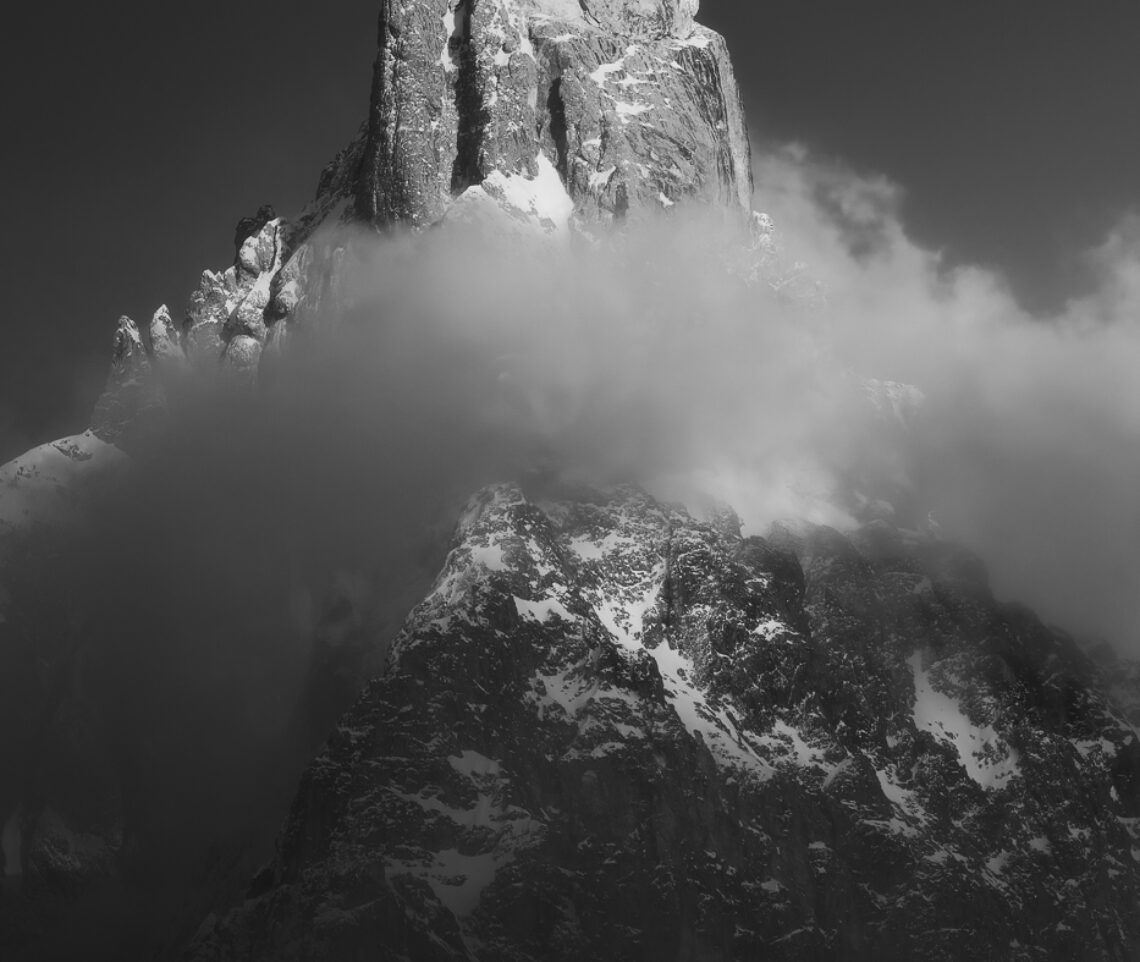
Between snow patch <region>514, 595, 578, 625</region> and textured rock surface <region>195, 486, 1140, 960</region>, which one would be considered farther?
Result: snow patch <region>514, 595, 578, 625</region>

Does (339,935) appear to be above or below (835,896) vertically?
below

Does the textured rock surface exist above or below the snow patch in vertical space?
below

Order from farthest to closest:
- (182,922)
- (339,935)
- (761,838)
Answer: (182,922)
(761,838)
(339,935)

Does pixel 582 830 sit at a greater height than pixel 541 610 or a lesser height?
lesser

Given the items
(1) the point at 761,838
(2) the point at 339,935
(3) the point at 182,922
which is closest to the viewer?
(2) the point at 339,935

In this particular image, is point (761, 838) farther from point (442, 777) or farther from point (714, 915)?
point (442, 777)

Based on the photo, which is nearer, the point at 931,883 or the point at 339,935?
the point at 339,935

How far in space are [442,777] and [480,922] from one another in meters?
14.5

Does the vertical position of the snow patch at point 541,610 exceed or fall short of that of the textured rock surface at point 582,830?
it exceeds it

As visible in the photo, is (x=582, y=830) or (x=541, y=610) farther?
(x=541, y=610)

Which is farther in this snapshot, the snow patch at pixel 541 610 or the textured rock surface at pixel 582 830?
the snow patch at pixel 541 610

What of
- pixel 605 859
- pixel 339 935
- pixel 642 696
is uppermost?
pixel 642 696

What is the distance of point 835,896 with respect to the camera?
187125 mm

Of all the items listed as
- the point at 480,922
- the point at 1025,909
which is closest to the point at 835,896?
the point at 1025,909
